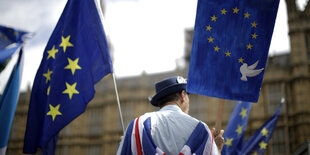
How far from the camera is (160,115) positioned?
2094 millimetres

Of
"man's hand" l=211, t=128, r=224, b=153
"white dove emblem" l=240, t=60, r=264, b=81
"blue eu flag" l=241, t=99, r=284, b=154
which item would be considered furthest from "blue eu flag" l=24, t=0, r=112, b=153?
"blue eu flag" l=241, t=99, r=284, b=154

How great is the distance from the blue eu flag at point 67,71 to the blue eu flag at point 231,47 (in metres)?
1.27

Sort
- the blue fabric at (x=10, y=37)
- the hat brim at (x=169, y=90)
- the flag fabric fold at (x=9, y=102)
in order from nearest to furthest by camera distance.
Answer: the hat brim at (x=169, y=90)
the flag fabric fold at (x=9, y=102)
the blue fabric at (x=10, y=37)

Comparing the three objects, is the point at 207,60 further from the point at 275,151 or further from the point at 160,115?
the point at 275,151

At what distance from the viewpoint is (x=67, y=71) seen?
3611 millimetres

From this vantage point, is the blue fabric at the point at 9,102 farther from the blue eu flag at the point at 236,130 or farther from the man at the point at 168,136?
the blue eu flag at the point at 236,130

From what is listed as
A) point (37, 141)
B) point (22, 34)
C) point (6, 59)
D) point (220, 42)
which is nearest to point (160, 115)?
point (220, 42)

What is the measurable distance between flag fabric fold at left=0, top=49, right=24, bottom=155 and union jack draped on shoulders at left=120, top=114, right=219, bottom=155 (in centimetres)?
309

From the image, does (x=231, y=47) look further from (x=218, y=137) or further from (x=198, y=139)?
(x=198, y=139)

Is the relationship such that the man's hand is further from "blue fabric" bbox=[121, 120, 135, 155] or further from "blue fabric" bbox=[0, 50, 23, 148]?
"blue fabric" bbox=[0, 50, 23, 148]

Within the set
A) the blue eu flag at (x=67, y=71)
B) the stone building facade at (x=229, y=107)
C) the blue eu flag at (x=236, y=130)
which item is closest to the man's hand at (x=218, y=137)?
the blue eu flag at (x=67, y=71)

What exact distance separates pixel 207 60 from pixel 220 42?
0.18 metres

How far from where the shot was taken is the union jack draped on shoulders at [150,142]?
1918 mm

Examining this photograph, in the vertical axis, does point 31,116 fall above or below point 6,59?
below
